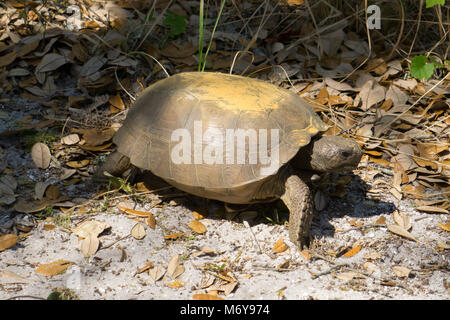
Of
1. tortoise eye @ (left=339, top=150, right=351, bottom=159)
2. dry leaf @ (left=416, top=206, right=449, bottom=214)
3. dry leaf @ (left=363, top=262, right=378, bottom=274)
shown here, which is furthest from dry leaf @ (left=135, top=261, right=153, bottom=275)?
dry leaf @ (left=416, top=206, right=449, bottom=214)

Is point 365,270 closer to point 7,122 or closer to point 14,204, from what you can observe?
point 14,204

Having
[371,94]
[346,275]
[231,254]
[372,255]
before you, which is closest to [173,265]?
[231,254]

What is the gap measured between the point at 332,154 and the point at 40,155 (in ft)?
9.22

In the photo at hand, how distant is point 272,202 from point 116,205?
141 cm

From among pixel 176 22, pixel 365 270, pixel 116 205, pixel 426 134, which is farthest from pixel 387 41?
pixel 116 205

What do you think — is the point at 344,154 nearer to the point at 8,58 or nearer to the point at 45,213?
A: the point at 45,213

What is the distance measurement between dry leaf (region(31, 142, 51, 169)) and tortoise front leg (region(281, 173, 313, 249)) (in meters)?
2.38

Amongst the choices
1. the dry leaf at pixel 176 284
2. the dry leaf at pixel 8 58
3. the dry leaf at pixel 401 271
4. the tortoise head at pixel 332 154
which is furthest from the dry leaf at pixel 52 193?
the dry leaf at pixel 401 271

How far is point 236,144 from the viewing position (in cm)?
367

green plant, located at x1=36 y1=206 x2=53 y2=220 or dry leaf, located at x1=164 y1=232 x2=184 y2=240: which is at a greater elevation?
green plant, located at x1=36 y1=206 x2=53 y2=220

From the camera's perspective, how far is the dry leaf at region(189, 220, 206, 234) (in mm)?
3865

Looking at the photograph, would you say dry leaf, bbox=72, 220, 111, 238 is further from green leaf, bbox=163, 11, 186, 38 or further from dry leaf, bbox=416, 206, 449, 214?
green leaf, bbox=163, 11, 186, 38

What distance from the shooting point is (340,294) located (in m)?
3.18

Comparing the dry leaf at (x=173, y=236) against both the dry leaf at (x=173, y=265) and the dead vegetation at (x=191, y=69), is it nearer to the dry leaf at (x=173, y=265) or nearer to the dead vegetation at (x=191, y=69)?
the dead vegetation at (x=191, y=69)
